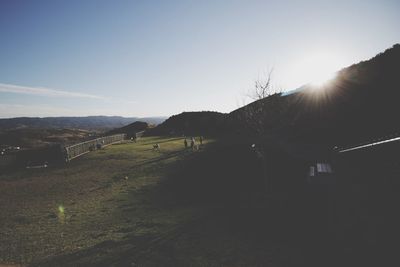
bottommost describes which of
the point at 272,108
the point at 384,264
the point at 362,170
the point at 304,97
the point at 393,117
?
the point at 384,264

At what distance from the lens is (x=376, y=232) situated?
858 centimetres

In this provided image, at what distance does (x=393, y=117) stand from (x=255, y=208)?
17.7 meters

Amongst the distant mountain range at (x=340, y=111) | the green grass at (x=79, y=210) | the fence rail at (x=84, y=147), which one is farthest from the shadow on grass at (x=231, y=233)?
the fence rail at (x=84, y=147)

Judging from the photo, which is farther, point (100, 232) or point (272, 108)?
point (272, 108)

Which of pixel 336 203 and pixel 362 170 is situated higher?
pixel 362 170

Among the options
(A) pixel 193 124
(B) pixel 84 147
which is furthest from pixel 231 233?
(A) pixel 193 124

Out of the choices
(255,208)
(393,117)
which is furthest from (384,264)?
(393,117)

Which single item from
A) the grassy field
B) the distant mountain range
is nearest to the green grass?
the grassy field

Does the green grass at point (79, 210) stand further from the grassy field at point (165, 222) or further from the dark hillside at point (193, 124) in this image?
the dark hillside at point (193, 124)

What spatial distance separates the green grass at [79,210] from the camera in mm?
9688

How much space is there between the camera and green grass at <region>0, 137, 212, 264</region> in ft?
31.8

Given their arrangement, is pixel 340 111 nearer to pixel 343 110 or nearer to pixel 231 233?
pixel 343 110

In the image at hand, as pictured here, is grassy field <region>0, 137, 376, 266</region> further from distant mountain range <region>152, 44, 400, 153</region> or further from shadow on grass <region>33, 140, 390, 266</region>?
distant mountain range <region>152, 44, 400, 153</region>

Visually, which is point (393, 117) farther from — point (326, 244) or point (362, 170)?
point (326, 244)
